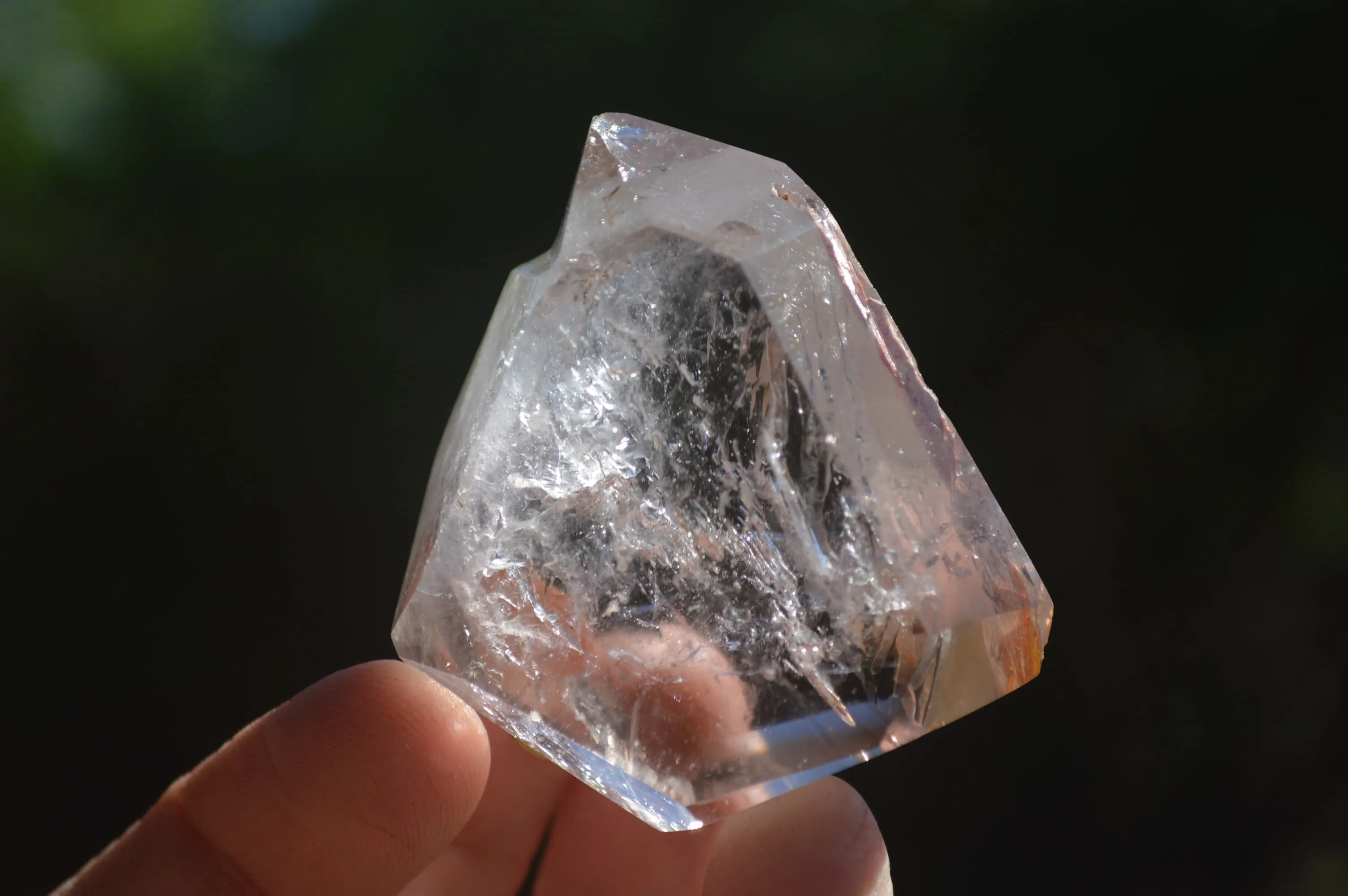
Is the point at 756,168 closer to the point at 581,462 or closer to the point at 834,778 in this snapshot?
the point at 581,462

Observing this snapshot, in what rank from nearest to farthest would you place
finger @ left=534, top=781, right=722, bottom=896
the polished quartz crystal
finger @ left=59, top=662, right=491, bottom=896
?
the polished quartz crystal, finger @ left=59, top=662, right=491, bottom=896, finger @ left=534, top=781, right=722, bottom=896

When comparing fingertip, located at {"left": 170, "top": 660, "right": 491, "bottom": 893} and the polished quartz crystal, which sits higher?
the polished quartz crystal

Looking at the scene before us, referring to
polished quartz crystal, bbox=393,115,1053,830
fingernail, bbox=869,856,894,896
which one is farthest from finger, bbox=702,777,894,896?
polished quartz crystal, bbox=393,115,1053,830

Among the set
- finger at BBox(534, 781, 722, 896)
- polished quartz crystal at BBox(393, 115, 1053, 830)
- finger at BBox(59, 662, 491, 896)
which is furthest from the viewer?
finger at BBox(534, 781, 722, 896)

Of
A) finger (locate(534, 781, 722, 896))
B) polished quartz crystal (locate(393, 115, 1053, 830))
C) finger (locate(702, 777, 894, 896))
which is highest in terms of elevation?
polished quartz crystal (locate(393, 115, 1053, 830))

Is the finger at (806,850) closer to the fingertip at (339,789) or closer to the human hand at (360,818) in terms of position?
the human hand at (360,818)

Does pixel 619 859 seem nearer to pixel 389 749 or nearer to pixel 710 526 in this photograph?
pixel 389 749

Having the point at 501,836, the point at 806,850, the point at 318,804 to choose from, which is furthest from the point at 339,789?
the point at 806,850

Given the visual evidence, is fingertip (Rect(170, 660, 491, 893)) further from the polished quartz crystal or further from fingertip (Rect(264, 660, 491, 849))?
the polished quartz crystal

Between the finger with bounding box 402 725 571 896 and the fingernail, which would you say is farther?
the finger with bounding box 402 725 571 896
